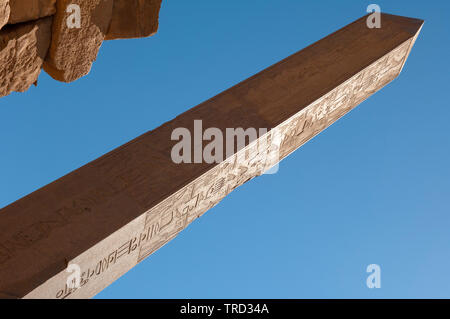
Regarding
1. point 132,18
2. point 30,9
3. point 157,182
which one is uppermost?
point 132,18

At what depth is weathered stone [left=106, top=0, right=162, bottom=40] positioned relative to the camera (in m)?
3.03

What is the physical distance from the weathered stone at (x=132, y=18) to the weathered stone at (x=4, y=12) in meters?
0.73

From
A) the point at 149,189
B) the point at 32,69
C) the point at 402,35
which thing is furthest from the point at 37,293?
the point at 402,35

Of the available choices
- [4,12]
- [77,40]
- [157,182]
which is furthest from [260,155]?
[4,12]

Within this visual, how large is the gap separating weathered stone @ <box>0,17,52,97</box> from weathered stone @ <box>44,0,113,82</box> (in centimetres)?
6

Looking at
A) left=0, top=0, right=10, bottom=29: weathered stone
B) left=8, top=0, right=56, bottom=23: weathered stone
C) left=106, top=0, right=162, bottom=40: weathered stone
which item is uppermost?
left=106, top=0, right=162, bottom=40: weathered stone

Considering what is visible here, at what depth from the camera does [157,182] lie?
3773mm

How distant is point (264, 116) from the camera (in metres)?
4.48

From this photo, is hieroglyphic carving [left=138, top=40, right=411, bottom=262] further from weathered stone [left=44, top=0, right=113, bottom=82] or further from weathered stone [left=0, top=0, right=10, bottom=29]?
weathered stone [left=0, top=0, right=10, bottom=29]

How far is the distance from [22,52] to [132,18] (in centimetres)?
72

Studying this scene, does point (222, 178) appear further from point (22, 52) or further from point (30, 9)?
point (30, 9)

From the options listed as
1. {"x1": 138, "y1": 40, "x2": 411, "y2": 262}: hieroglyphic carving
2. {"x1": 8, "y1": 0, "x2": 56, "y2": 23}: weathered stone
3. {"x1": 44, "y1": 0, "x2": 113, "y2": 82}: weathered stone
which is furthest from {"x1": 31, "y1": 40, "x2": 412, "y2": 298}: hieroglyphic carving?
{"x1": 8, "y1": 0, "x2": 56, "y2": 23}: weathered stone
